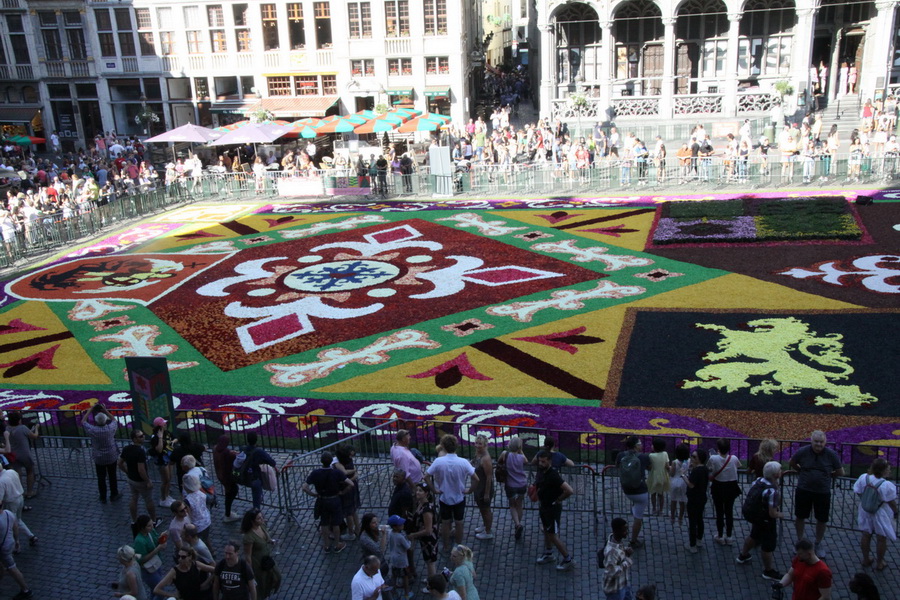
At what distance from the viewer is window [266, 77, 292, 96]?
46750 millimetres

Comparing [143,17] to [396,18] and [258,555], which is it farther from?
[258,555]

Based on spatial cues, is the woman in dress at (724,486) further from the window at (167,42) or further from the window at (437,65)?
the window at (167,42)

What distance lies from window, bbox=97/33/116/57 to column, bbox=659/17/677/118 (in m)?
31.0

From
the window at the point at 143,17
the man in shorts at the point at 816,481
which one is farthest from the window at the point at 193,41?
the man in shorts at the point at 816,481

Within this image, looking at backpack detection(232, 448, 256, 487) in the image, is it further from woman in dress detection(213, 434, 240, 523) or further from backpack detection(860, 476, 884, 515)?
backpack detection(860, 476, 884, 515)

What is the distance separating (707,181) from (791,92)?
33.2ft

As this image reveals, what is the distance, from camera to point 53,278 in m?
22.6

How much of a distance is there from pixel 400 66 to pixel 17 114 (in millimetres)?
22959

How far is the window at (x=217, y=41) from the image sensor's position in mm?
47344

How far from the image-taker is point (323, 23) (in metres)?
45.7

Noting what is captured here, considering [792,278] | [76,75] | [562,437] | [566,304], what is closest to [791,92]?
[792,278]

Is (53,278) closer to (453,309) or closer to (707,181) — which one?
(453,309)

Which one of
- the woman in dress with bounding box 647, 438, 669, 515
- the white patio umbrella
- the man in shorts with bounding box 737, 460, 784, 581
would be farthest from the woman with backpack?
the white patio umbrella

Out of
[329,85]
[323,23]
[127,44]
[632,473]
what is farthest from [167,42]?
[632,473]
